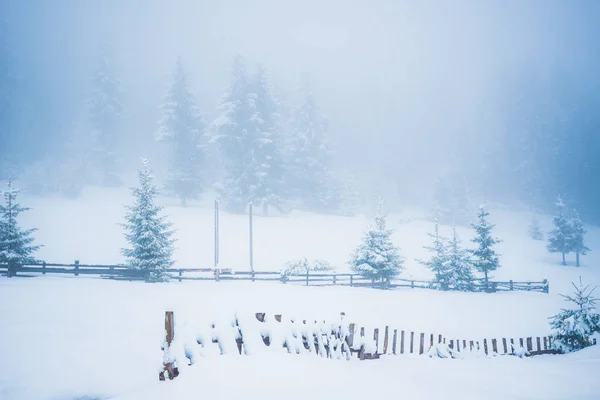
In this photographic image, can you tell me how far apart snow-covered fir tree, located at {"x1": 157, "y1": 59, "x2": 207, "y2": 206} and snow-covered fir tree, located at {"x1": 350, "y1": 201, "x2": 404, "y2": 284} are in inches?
1043

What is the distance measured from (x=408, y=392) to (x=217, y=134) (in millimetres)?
44496

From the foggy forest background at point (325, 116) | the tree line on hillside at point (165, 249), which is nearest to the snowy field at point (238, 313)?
the tree line on hillside at point (165, 249)

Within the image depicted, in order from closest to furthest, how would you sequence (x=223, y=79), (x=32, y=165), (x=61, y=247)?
1. (x=61, y=247)
2. (x=32, y=165)
3. (x=223, y=79)

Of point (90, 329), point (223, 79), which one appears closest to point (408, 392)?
point (90, 329)

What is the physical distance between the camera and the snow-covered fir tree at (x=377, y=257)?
24531mm

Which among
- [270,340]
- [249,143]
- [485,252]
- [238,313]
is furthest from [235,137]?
[270,340]

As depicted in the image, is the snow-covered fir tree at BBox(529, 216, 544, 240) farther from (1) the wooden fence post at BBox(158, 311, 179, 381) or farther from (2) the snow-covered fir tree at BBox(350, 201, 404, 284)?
(1) the wooden fence post at BBox(158, 311, 179, 381)

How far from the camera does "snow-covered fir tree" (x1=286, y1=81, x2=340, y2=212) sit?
163ft

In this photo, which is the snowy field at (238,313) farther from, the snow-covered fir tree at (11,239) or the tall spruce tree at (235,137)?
the tall spruce tree at (235,137)

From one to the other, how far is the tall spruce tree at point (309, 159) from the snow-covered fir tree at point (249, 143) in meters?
3.93

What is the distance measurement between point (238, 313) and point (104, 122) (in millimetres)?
54808

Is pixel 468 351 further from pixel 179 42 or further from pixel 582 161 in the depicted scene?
pixel 179 42

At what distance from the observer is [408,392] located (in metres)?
5.54

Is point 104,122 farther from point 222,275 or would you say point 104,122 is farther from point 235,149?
point 222,275
